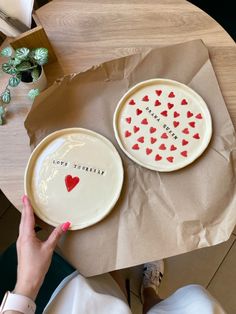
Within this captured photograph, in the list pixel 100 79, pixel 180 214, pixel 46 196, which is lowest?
pixel 180 214

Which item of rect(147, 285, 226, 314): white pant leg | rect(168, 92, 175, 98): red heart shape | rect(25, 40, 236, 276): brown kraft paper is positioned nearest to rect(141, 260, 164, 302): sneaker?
rect(147, 285, 226, 314): white pant leg

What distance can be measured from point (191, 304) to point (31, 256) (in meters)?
0.36

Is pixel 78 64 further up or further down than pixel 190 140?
further up

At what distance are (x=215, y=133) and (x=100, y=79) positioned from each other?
29 cm

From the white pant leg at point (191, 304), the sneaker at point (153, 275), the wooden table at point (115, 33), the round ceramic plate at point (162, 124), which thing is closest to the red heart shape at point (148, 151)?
the round ceramic plate at point (162, 124)

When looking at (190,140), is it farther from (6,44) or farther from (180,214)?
(6,44)

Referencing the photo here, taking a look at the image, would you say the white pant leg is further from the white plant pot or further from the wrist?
the white plant pot

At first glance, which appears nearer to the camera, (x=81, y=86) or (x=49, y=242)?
(x=49, y=242)

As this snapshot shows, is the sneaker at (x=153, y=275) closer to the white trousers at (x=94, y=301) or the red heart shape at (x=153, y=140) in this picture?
A: the white trousers at (x=94, y=301)

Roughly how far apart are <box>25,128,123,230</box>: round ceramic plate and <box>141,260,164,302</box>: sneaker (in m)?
0.59

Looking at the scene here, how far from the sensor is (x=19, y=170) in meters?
0.79

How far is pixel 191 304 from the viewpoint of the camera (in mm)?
781

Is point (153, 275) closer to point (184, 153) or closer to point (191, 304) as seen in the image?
point (191, 304)

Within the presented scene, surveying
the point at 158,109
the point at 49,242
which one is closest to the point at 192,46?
the point at 158,109
